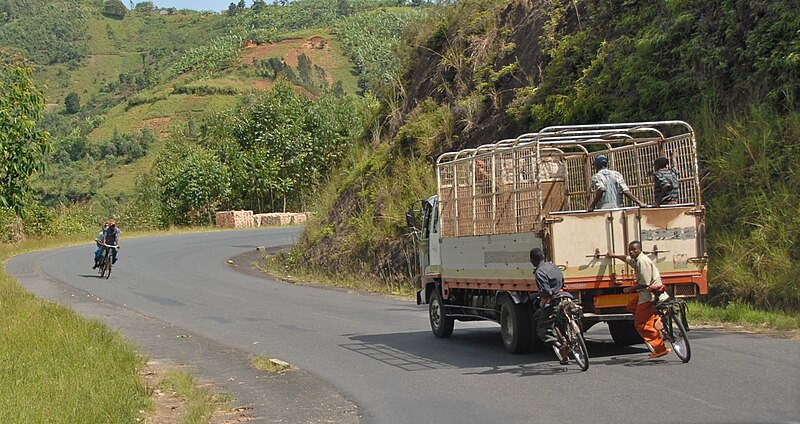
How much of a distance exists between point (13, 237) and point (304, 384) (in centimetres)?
4468

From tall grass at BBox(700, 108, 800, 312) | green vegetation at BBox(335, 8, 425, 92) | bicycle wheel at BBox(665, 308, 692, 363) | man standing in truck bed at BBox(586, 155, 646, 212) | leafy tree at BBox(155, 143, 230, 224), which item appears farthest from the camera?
green vegetation at BBox(335, 8, 425, 92)

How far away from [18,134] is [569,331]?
49.5 feet

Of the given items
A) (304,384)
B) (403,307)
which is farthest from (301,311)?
(304,384)

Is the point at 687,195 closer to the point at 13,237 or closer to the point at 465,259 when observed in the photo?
the point at 465,259

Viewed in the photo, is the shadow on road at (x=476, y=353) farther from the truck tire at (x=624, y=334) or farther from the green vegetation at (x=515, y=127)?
the green vegetation at (x=515, y=127)

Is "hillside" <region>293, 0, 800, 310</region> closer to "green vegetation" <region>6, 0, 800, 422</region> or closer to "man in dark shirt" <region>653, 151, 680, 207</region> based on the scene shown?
"green vegetation" <region>6, 0, 800, 422</region>

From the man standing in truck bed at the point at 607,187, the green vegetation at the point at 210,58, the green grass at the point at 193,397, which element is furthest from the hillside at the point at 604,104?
the green vegetation at the point at 210,58

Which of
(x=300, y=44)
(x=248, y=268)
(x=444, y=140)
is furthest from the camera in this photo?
(x=300, y=44)

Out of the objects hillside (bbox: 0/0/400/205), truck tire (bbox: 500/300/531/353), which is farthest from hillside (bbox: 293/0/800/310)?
hillside (bbox: 0/0/400/205)

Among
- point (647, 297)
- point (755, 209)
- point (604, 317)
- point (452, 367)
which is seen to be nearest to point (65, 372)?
point (452, 367)

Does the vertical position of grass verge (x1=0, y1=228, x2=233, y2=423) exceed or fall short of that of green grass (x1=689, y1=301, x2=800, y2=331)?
it falls short

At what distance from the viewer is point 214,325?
1970 centimetres

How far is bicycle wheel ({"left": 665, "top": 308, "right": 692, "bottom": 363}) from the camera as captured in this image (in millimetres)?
11875

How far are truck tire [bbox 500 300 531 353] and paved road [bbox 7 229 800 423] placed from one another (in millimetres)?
185
